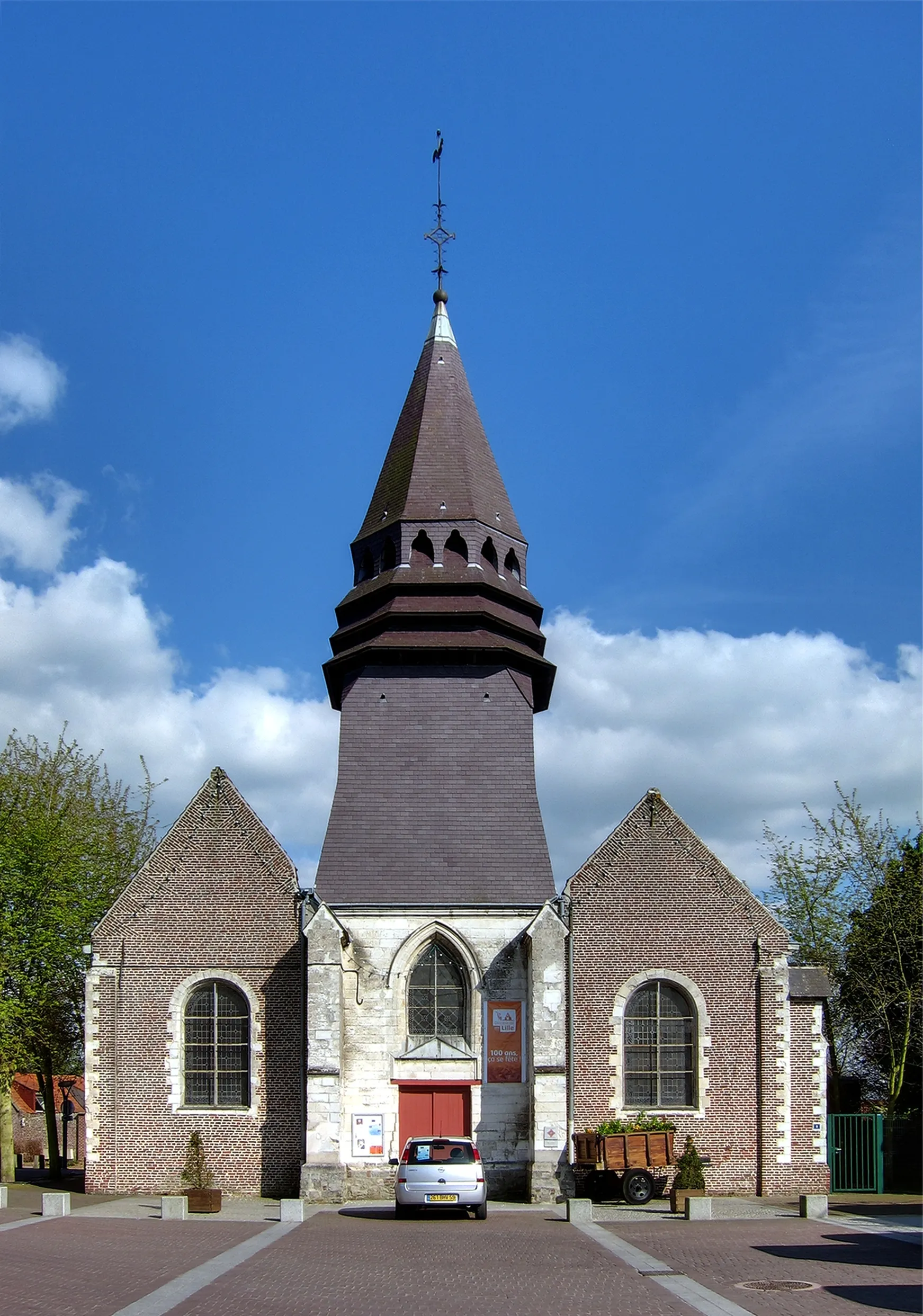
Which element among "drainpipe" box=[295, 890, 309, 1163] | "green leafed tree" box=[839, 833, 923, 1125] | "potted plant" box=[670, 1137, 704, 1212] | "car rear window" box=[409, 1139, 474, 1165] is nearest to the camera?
"car rear window" box=[409, 1139, 474, 1165]

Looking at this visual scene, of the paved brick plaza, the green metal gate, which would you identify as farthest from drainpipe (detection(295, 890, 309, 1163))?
the green metal gate

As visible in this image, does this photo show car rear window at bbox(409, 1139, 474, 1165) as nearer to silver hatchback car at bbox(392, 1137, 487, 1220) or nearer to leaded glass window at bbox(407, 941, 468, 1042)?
silver hatchback car at bbox(392, 1137, 487, 1220)

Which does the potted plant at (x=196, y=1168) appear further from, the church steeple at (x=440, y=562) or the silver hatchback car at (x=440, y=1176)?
the church steeple at (x=440, y=562)

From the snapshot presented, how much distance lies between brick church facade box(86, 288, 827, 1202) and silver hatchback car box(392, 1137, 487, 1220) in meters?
3.39

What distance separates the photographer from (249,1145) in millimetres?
24500

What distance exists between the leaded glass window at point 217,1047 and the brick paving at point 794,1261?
27.0 feet

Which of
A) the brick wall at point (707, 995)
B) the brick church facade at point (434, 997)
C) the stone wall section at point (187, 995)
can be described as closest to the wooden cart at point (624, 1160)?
the brick church facade at point (434, 997)

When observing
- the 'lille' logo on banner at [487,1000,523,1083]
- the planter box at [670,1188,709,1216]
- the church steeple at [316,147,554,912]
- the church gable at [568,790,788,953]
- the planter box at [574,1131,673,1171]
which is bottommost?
the planter box at [670,1188,709,1216]

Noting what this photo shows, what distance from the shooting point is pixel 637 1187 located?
76.2ft

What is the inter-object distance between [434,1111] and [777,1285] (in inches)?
438

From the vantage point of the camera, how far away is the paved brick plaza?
1249 centimetres

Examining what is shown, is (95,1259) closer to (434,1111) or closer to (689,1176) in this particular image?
(434,1111)

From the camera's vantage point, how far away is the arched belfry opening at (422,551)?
28.9 meters

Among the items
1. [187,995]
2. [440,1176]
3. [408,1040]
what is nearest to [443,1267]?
[440,1176]
